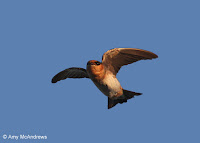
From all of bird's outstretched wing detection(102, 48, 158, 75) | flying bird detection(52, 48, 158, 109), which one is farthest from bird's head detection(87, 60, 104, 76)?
bird's outstretched wing detection(102, 48, 158, 75)

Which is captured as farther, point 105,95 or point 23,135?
point 105,95

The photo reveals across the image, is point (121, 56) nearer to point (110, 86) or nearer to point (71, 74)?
point (110, 86)

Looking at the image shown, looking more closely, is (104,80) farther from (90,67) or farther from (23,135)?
(23,135)

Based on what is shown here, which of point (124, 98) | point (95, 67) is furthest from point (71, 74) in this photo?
point (124, 98)

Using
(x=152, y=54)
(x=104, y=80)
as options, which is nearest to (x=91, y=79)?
(x=104, y=80)

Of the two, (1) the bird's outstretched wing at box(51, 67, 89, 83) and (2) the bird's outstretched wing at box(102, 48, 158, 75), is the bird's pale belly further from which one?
(1) the bird's outstretched wing at box(51, 67, 89, 83)

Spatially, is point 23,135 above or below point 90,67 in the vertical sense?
below

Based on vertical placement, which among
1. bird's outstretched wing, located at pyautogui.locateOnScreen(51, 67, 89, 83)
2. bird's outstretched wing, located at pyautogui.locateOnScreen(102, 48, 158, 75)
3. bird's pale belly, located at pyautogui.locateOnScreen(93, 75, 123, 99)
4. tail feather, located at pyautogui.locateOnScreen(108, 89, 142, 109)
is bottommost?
tail feather, located at pyautogui.locateOnScreen(108, 89, 142, 109)
